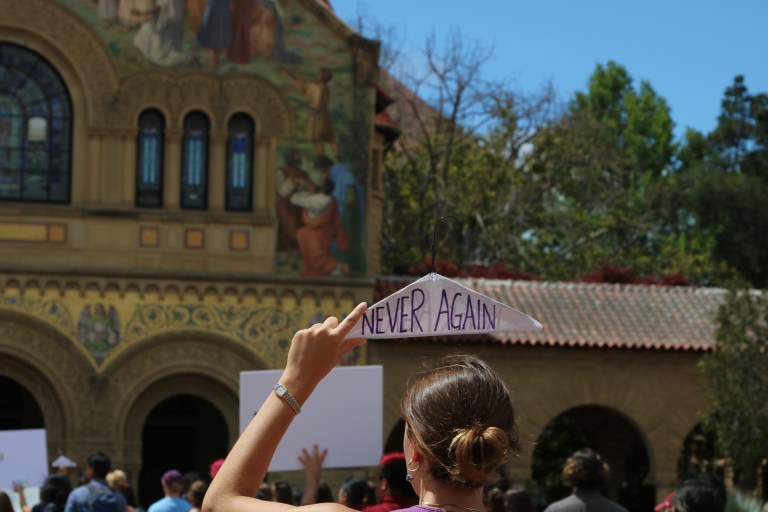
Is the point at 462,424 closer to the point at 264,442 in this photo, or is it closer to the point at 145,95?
the point at 264,442

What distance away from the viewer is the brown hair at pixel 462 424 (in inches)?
137

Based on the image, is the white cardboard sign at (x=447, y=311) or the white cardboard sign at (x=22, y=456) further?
the white cardboard sign at (x=22, y=456)

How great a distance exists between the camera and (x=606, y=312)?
2861 centimetres

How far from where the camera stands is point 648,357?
2795 centimetres

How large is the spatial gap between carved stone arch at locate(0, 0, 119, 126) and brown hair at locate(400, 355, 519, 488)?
75.7 feet

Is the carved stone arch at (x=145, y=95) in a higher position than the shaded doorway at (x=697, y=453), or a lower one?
higher

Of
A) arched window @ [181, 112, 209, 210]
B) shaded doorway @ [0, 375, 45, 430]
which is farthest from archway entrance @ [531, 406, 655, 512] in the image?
shaded doorway @ [0, 375, 45, 430]

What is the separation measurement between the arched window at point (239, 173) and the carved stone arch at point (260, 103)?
1.24 feet

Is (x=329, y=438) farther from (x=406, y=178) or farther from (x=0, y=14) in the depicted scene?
(x=406, y=178)

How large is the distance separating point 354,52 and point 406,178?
583 inches

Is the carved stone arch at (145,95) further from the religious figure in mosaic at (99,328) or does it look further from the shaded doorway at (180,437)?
the shaded doorway at (180,437)

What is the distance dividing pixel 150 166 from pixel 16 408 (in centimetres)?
610

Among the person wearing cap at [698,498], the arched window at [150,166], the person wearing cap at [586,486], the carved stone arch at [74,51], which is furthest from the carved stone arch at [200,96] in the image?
the person wearing cap at [698,498]

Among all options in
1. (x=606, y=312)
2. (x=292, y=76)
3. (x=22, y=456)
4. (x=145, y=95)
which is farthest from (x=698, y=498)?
(x=606, y=312)
